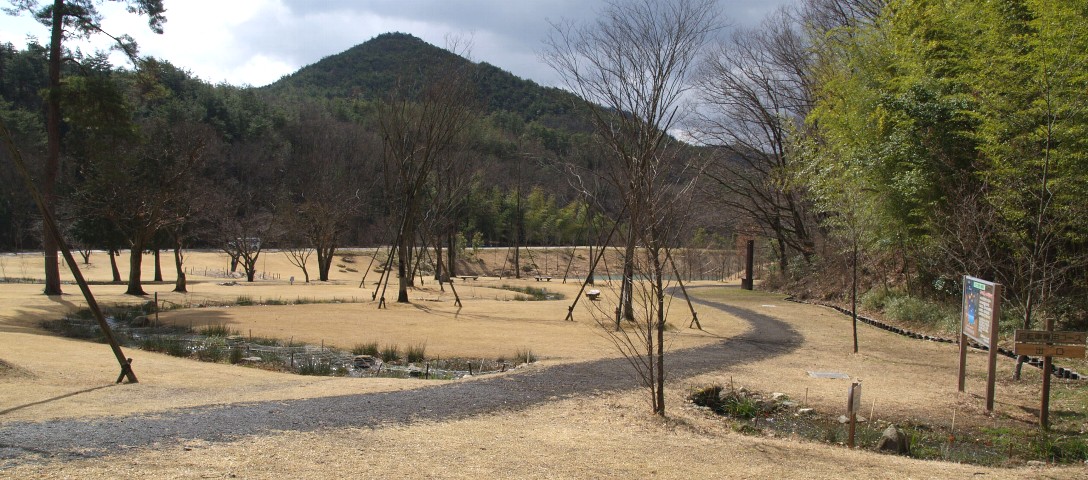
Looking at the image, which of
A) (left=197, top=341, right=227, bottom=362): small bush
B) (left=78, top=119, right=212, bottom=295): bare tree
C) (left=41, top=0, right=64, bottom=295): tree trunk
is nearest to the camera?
(left=197, top=341, right=227, bottom=362): small bush

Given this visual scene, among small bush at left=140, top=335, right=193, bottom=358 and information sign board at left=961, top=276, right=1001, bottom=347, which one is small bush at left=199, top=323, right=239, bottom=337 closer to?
small bush at left=140, top=335, right=193, bottom=358

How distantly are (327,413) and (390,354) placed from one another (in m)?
5.61

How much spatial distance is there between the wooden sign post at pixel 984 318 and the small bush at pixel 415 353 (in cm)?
909

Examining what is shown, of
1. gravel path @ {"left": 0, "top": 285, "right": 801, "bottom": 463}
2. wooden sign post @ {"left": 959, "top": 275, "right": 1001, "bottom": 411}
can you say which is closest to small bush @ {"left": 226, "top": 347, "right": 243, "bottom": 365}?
gravel path @ {"left": 0, "top": 285, "right": 801, "bottom": 463}

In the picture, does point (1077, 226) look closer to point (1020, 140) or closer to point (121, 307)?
point (1020, 140)

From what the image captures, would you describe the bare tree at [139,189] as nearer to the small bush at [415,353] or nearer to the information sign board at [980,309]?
the small bush at [415,353]

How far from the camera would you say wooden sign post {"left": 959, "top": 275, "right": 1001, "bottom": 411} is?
9094 millimetres

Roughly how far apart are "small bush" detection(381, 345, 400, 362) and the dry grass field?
72 centimetres

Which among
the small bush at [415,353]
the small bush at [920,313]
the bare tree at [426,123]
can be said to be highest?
the bare tree at [426,123]

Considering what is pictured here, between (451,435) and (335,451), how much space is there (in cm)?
127

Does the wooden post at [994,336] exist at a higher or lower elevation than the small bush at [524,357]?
higher

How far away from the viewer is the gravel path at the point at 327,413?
5719mm

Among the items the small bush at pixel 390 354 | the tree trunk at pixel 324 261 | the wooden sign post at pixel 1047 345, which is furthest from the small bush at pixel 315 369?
the tree trunk at pixel 324 261

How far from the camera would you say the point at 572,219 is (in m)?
63.6
